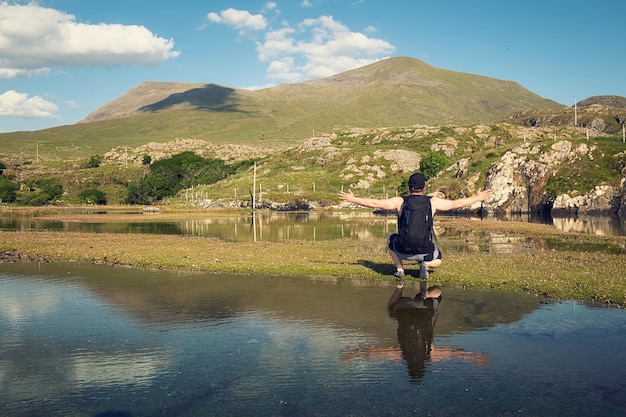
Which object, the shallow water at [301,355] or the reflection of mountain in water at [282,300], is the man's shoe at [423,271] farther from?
the shallow water at [301,355]

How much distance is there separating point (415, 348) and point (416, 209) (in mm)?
6523

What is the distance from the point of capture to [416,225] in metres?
19.0

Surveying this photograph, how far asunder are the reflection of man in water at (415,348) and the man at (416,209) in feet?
8.53

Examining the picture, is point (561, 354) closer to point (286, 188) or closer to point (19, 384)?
point (19, 384)

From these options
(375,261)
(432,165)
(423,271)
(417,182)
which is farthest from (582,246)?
(432,165)

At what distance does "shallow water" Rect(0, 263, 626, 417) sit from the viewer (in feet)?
32.1

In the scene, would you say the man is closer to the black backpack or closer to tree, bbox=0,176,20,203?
the black backpack

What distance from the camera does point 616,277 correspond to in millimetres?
22922

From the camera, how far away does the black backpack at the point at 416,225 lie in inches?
729

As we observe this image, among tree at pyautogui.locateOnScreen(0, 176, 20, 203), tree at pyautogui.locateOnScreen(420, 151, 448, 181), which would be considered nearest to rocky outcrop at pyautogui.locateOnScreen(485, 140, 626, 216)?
tree at pyautogui.locateOnScreen(420, 151, 448, 181)

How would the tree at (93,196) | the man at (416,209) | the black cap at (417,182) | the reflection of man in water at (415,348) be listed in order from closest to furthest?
the reflection of man in water at (415,348)
the man at (416,209)
the black cap at (417,182)
the tree at (93,196)

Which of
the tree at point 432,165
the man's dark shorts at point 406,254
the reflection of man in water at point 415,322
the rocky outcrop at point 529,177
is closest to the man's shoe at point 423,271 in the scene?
the reflection of man in water at point 415,322

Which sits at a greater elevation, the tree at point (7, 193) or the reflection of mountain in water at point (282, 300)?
the tree at point (7, 193)

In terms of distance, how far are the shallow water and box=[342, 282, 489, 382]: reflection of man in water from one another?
0.07m
